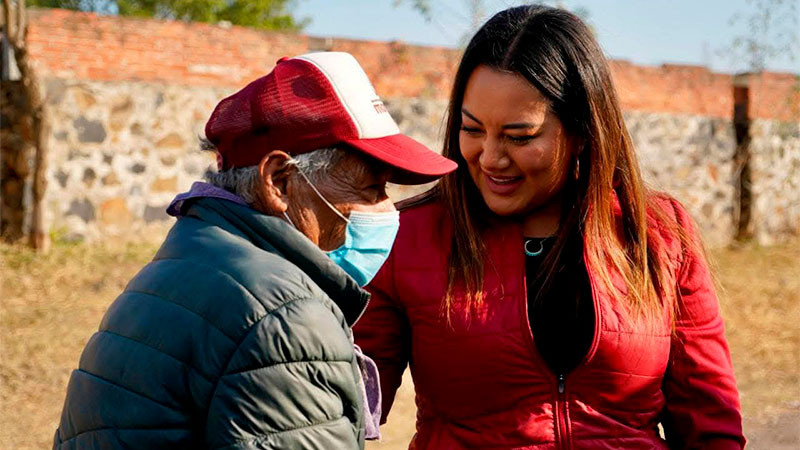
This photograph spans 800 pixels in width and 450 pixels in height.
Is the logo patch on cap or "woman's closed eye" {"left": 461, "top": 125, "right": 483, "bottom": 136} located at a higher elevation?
the logo patch on cap

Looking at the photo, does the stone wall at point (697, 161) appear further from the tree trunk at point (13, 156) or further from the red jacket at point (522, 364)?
the red jacket at point (522, 364)

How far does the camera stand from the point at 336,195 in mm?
2018

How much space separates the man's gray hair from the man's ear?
0.01m

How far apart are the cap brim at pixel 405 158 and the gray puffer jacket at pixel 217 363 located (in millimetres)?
337

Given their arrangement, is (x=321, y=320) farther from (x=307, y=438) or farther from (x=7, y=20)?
(x=7, y=20)

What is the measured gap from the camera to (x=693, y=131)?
12.4 meters

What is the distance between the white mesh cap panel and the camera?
197 centimetres

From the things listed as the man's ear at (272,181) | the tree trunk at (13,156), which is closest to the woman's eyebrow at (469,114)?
the man's ear at (272,181)

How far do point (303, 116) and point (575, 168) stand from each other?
972 mm

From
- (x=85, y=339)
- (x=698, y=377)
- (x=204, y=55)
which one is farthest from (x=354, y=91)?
(x=204, y=55)

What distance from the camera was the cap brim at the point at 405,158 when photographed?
1999mm

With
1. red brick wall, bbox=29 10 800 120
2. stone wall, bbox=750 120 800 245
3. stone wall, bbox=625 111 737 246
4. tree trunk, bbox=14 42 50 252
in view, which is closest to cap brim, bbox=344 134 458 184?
red brick wall, bbox=29 10 800 120

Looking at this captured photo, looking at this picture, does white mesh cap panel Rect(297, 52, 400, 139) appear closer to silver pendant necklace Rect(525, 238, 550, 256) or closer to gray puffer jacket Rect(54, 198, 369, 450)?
gray puffer jacket Rect(54, 198, 369, 450)

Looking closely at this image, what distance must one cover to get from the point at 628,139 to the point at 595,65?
0.76ft
